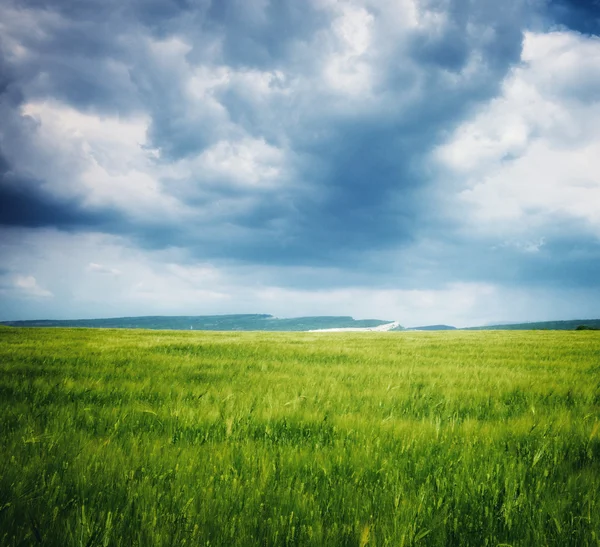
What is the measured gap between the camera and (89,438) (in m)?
3.31

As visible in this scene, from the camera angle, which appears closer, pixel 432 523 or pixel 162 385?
pixel 432 523

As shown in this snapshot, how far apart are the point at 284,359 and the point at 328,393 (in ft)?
16.3

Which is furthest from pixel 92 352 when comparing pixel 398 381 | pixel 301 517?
pixel 301 517

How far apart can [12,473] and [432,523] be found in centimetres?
289

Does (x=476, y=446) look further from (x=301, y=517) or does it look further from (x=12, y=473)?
(x=12, y=473)

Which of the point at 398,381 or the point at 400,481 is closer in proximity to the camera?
the point at 400,481

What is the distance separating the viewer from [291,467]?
283 centimetres

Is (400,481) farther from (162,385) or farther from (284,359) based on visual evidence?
(284,359)

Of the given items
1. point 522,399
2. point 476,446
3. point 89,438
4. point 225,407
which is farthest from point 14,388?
point 522,399

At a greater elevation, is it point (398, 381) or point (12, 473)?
point (12, 473)

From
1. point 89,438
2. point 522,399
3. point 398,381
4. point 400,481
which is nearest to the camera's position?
point 400,481

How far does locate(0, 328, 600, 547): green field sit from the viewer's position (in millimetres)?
1967

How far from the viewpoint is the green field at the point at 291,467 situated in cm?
197

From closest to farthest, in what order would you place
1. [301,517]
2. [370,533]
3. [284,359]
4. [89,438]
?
1. [370,533]
2. [301,517]
3. [89,438]
4. [284,359]
